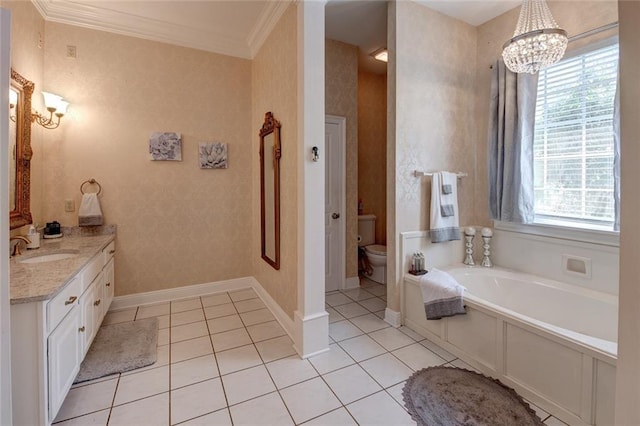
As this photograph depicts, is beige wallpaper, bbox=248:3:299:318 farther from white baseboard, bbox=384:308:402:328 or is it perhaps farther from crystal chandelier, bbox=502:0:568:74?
crystal chandelier, bbox=502:0:568:74

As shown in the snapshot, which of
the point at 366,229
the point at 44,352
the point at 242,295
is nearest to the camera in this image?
the point at 44,352

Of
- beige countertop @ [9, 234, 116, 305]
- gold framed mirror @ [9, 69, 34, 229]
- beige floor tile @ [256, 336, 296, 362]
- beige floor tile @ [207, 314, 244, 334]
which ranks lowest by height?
beige floor tile @ [256, 336, 296, 362]

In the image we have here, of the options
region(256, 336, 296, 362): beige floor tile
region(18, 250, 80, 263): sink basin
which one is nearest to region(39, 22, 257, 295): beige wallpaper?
region(18, 250, 80, 263): sink basin

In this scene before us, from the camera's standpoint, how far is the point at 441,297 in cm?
221

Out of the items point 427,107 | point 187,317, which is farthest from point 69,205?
point 427,107

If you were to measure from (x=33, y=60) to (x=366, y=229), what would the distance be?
3.80 meters

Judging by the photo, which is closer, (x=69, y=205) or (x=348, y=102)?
(x=69, y=205)

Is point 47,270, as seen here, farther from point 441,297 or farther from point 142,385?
point 441,297

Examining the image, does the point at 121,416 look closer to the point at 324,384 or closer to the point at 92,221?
the point at 324,384

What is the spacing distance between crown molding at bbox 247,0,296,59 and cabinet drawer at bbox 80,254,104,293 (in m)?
2.45

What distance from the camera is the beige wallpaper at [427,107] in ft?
8.51

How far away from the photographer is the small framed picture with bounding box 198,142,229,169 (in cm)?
324

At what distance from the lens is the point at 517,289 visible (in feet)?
8.45

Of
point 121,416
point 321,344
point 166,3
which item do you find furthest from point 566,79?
point 121,416
